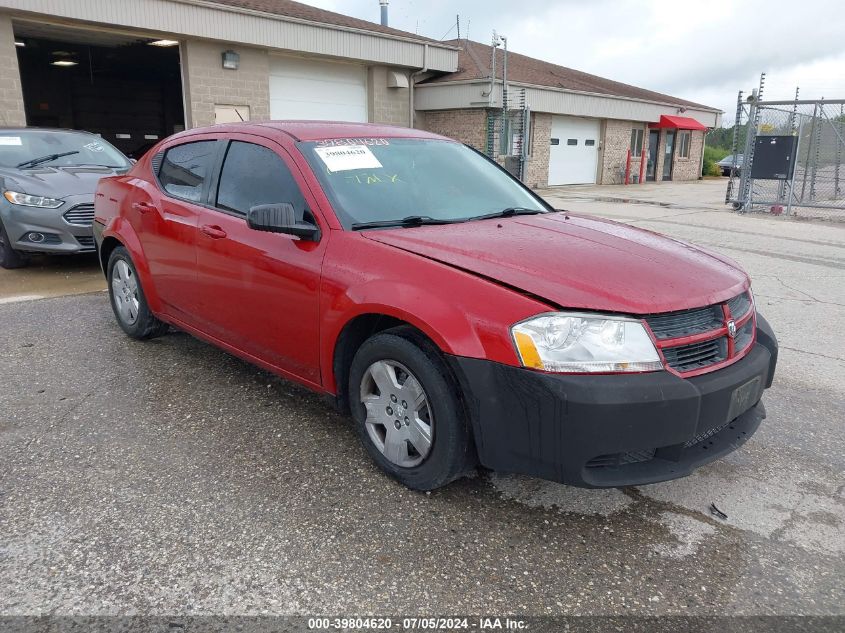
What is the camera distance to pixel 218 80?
16031 mm

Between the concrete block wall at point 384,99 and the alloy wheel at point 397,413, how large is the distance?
675 inches

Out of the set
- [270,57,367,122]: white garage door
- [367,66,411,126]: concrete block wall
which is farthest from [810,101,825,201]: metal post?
[270,57,367,122]: white garage door

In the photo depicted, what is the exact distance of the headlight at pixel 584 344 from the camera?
2.46 m

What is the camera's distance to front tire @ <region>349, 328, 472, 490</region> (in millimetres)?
2738

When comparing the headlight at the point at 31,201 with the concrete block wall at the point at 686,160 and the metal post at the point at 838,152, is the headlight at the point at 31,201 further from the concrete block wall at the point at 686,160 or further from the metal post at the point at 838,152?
the concrete block wall at the point at 686,160

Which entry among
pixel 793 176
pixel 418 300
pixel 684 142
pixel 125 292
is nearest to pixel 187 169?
pixel 125 292

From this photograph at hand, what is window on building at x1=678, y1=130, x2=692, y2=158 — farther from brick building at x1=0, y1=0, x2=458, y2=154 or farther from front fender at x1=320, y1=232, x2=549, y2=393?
front fender at x1=320, y1=232, x2=549, y2=393

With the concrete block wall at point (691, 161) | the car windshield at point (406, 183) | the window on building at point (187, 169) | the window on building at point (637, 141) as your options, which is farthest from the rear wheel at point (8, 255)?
the concrete block wall at point (691, 161)

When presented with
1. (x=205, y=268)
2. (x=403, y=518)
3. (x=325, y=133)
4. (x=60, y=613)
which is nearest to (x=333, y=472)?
(x=403, y=518)

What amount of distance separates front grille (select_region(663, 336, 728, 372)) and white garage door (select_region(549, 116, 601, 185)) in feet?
74.9

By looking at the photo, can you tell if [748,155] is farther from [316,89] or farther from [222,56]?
[222,56]

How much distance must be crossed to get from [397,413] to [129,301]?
302 cm

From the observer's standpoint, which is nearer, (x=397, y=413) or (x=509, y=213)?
(x=397, y=413)

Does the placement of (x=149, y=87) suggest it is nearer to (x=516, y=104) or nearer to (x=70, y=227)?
(x=516, y=104)
